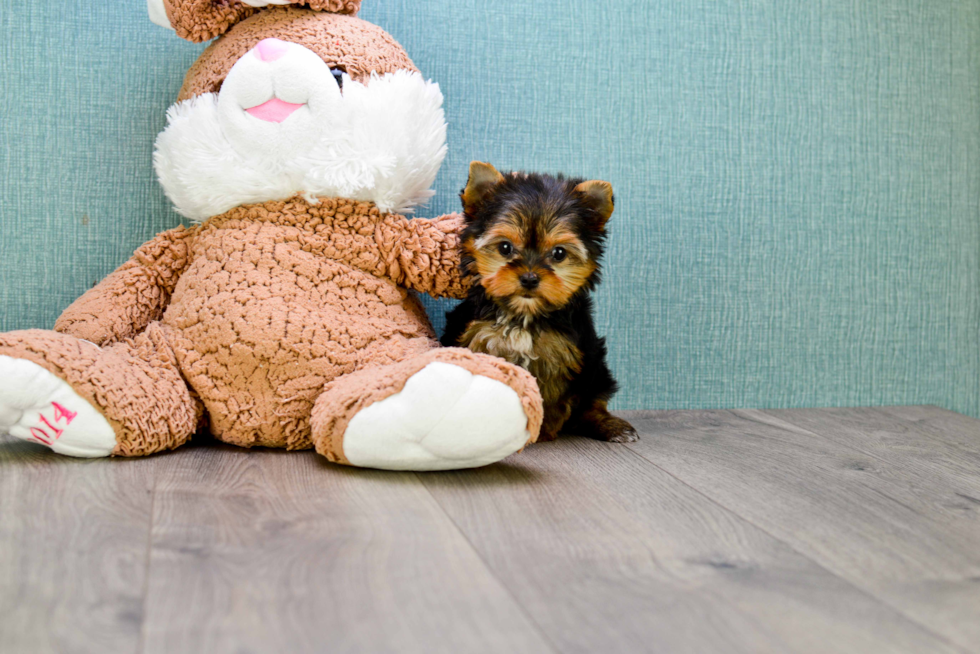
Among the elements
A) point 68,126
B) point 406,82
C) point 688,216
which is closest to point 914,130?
point 688,216

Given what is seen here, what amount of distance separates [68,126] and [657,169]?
131 centimetres

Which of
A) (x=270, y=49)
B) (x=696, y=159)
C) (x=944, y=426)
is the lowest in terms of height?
(x=944, y=426)

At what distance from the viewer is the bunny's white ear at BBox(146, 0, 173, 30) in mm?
1510

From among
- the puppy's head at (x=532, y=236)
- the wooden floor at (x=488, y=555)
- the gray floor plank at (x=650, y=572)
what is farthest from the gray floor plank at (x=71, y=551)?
the puppy's head at (x=532, y=236)

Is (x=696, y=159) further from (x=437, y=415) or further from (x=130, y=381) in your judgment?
(x=130, y=381)

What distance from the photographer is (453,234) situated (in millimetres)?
Result: 1521

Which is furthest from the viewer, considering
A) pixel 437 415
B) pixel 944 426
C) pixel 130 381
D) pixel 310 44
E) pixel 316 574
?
pixel 944 426

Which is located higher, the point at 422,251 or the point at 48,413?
the point at 422,251

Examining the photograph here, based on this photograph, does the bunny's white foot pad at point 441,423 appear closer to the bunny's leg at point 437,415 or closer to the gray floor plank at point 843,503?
the bunny's leg at point 437,415

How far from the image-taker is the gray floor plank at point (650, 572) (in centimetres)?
78

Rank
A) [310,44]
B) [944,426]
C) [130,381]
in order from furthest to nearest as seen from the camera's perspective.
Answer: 1. [944,426]
2. [310,44]
3. [130,381]

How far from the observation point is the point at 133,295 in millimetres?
1511

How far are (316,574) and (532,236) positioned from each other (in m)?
0.71

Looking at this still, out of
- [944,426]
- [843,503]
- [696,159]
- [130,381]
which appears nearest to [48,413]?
[130,381]
